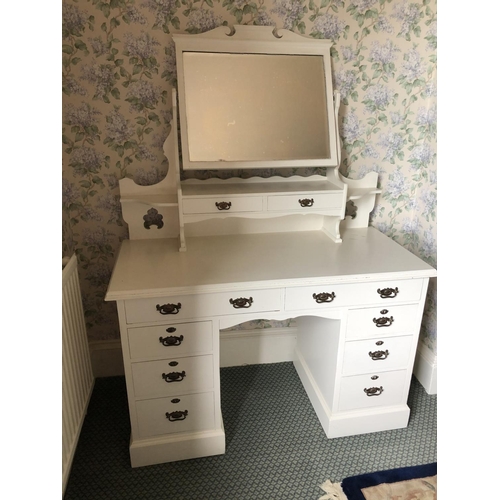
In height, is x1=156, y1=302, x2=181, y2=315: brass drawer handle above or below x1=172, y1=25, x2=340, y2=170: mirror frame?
below

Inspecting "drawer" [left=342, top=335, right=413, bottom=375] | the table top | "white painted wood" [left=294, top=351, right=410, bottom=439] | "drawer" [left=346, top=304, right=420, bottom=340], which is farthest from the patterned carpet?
the table top

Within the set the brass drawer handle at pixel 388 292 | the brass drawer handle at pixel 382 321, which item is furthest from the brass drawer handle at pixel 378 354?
the brass drawer handle at pixel 388 292

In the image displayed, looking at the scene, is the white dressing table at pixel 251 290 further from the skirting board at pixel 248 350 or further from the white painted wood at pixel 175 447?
the skirting board at pixel 248 350

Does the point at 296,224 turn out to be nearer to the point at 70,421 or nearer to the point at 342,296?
the point at 342,296

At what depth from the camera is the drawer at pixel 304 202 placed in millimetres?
1698

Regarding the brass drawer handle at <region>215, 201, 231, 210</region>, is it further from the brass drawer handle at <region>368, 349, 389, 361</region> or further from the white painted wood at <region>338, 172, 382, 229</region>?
the brass drawer handle at <region>368, 349, 389, 361</region>

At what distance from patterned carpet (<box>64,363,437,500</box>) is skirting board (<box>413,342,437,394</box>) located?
0.05 meters

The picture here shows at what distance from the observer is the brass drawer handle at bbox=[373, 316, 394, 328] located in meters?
1.64

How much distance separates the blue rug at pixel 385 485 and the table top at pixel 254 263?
0.79m

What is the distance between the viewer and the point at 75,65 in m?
1.62

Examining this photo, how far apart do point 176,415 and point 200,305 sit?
491 millimetres

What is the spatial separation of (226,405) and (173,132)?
129cm

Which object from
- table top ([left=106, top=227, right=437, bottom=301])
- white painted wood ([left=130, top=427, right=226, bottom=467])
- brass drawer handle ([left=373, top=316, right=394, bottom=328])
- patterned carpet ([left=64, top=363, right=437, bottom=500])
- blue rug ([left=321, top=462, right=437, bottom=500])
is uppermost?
table top ([left=106, top=227, right=437, bottom=301])

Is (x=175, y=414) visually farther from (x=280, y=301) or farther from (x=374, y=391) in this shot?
(x=374, y=391)
